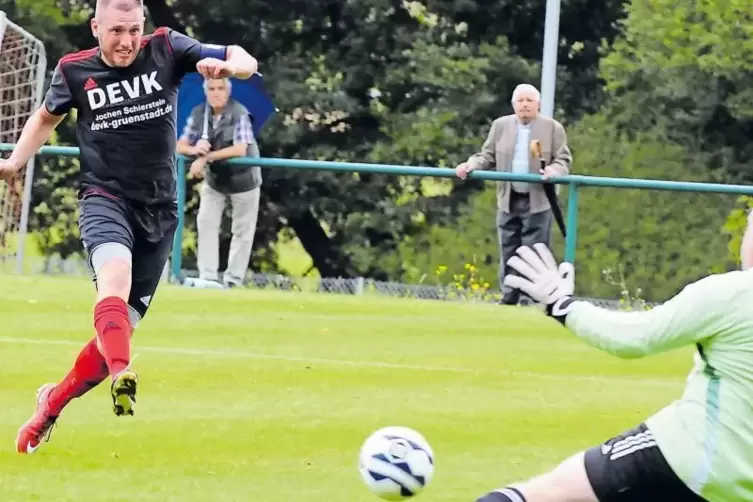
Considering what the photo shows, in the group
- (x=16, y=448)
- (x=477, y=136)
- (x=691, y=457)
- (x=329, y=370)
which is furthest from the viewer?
(x=477, y=136)

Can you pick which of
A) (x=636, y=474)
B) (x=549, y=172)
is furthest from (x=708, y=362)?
(x=549, y=172)

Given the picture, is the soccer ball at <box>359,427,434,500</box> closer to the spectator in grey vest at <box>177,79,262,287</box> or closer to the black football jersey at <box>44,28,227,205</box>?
the black football jersey at <box>44,28,227,205</box>

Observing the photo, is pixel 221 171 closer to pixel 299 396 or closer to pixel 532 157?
pixel 532 157

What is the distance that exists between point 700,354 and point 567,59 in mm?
25413

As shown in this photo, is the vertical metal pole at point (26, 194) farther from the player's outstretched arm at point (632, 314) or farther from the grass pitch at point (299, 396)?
the player's outstretched arm at point (632, 314)

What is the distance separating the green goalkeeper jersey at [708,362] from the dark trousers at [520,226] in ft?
35.9

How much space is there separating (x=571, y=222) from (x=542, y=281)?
12.0 m

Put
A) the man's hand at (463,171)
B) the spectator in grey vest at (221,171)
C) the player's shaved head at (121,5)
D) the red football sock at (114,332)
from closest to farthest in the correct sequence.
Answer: the red football sock at (114,332), the player's shaved head at (121,5), the man's hand at (463,171), the spectator in grey vest at (221,171)

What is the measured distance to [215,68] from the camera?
25.7ft

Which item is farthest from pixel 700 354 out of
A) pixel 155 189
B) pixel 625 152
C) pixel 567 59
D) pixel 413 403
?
pixel 567 59

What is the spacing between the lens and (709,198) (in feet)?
59.8

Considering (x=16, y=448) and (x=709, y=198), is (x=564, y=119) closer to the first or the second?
(x=709, y=198)

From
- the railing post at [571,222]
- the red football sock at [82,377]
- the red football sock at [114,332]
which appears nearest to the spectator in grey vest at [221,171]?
the railing post at [571,222]

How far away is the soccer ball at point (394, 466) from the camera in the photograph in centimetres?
643
